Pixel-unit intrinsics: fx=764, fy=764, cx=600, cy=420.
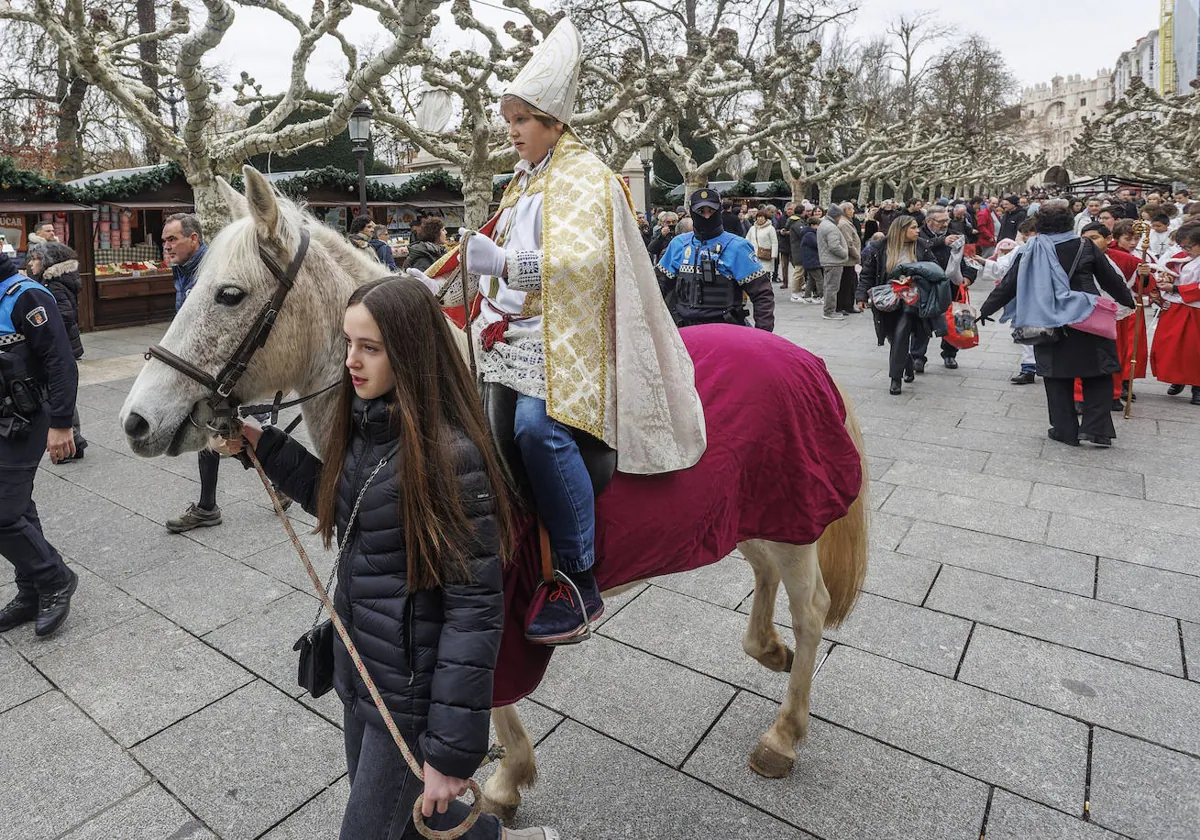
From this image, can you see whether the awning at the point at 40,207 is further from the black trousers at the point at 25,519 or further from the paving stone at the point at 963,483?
the paving stone at the point at 963,483

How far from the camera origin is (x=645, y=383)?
2.03 m

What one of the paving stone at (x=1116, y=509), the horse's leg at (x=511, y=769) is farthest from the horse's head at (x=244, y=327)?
the paving stone at (x=1116, y=509)

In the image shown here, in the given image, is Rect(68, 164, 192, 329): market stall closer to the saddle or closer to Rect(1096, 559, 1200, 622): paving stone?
the saddle

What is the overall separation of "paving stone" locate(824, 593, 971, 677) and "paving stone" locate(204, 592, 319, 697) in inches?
93.0

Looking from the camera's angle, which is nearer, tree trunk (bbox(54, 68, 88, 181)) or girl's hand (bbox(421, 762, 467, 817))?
girl's hand (bbox(421, 762, 467, 817))

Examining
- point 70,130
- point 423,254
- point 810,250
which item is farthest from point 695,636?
point 70,130

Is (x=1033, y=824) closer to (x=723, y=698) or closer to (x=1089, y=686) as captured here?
(x=1089, y=686)

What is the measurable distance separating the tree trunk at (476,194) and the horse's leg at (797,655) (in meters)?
12.0

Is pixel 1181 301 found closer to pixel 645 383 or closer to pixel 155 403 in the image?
pixel 645 383

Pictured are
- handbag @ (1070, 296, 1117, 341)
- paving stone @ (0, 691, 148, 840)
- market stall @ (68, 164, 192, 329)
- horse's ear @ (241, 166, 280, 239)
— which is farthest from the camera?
market stall @ (68, 164, 192, 329)

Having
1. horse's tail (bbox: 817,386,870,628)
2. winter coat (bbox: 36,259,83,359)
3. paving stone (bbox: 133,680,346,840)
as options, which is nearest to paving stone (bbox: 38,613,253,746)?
paving stone (bbox: 133,680,346,840)

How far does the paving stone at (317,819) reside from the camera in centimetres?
239

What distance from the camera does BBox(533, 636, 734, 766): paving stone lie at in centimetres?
284

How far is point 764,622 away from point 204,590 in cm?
291
